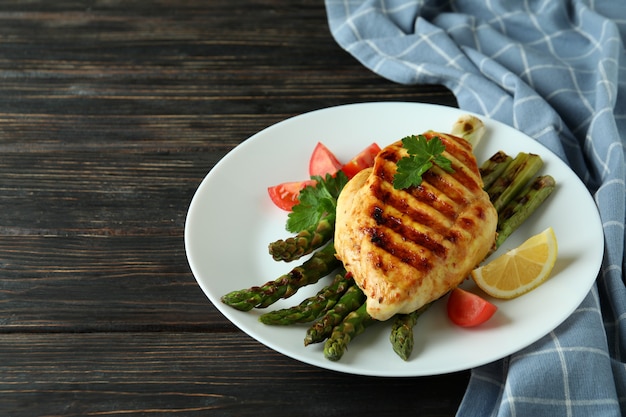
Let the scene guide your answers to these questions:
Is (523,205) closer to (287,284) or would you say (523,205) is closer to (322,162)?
(322,162)

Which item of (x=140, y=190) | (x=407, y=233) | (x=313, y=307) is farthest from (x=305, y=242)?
(x=140, y=190)

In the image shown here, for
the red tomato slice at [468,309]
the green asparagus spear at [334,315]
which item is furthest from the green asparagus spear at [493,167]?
the green asparagus spear at [334,315]

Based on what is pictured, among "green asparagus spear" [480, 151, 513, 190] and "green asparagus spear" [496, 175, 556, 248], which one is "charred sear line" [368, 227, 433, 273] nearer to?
"green asparagus spear" [496, 175, 556, 248]

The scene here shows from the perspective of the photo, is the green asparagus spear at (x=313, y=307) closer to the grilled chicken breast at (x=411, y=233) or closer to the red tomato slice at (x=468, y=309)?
the grilled chicken breast at (x=411, y=233)

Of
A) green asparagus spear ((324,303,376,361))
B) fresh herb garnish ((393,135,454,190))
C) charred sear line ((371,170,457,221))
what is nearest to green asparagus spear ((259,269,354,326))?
green asparagus spear ((324,303,376,361))

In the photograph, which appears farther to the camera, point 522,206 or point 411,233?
point 522,206
